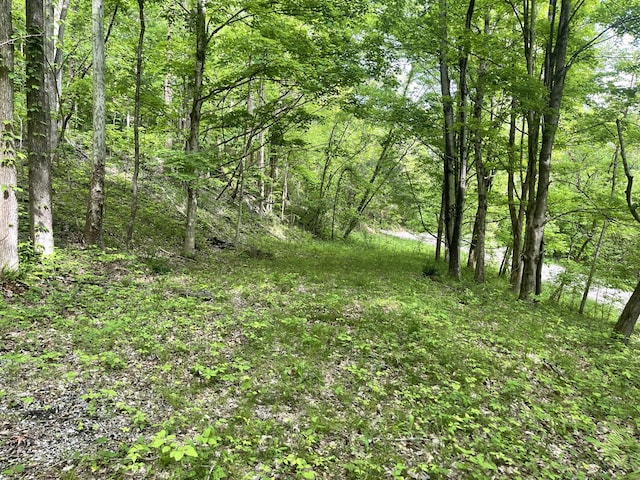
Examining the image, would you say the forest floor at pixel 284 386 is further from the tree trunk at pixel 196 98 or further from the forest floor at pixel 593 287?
the forest floor at pixel 593 287

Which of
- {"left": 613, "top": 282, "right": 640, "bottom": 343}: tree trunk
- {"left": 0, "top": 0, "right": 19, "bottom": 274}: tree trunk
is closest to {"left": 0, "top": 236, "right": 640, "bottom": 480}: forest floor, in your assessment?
A: {"left": 613, "top": 282, "right": 640, "bottom": 343}: tree trunk

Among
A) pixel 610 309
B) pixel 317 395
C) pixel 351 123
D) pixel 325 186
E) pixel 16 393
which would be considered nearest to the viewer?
pixel 16 393

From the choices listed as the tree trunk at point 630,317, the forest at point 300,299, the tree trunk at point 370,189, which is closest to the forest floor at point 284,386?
the forest at point 300,299

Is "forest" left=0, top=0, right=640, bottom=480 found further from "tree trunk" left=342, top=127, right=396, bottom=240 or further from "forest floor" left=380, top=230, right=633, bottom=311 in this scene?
"tree trunk" left=342, top=127, right=396, bottom=240

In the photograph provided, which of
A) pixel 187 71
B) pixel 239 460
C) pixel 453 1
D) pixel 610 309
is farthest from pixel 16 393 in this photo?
pixel 610 309

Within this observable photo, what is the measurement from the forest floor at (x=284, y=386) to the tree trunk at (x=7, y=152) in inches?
25.2

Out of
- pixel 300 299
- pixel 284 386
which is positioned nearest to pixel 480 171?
pixel 300 299

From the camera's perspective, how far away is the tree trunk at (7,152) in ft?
18.1

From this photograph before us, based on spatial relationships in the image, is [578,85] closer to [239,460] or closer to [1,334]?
[239,460]

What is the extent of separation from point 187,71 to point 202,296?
20.5 feet

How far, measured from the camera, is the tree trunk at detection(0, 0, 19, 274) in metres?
5.51

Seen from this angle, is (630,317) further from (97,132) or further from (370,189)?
(370,189)

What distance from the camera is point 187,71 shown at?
968 centimetres

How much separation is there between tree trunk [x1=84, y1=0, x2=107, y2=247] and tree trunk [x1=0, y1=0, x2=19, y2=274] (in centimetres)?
191
